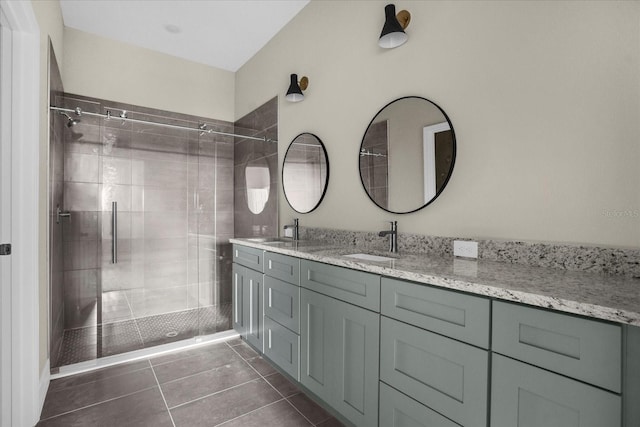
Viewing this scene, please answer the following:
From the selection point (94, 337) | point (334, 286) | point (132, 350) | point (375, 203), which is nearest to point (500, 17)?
point (375, 203)

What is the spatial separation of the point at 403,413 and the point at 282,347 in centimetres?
101

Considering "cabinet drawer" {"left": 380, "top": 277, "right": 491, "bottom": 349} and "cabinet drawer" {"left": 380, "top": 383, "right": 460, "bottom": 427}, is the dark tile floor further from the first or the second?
"cabinet drawer" {"left": 380, "top": 277, "right": 491, "bottom": 349}

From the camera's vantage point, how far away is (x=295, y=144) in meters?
2.94

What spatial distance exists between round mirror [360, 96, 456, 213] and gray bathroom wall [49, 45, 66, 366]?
219 centimetres

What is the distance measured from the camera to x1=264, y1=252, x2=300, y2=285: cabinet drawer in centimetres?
199

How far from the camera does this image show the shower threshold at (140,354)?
7.68 ft

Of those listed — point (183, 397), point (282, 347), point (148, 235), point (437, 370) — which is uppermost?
point (148, 235)

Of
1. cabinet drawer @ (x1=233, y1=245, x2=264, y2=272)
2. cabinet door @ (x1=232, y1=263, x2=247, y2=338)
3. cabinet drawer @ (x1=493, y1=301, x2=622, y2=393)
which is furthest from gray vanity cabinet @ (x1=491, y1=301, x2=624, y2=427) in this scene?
cabinet door @ (x1=232, y1=263, x2=247, y2=338)

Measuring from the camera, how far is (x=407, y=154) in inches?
76.6

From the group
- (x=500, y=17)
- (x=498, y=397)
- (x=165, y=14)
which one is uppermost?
(x=165, y=14)

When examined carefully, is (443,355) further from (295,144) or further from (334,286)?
(295,144)

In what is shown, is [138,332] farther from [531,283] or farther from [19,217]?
[531,283]

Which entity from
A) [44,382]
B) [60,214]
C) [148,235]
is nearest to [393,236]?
[44,382]

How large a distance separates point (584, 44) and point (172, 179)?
3431 mm
